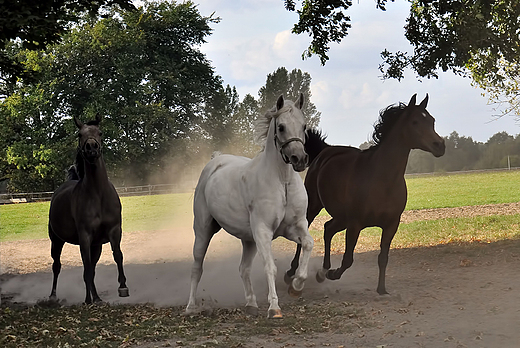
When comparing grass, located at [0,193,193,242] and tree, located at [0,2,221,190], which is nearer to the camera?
grass, located at [0,193,193,242]

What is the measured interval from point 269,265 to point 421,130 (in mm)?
2916

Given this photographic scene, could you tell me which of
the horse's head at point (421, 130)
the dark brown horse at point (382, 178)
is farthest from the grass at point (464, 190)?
the horse's head at point (421, 130)

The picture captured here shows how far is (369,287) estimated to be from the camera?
827 centimetres

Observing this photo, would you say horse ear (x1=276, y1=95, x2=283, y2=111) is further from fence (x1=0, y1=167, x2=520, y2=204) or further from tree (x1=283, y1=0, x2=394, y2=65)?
fence (x1=0, y1=167, x2=520, y2=204)

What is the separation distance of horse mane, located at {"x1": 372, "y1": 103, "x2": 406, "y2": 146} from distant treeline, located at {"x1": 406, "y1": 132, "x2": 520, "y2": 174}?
31858mm

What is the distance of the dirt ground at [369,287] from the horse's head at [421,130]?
192 centimetres

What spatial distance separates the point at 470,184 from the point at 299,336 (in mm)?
33075

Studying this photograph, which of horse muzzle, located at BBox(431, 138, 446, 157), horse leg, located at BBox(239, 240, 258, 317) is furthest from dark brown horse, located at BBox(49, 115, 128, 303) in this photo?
horse muzzle, located at BBox(431, 138, 446, 157)

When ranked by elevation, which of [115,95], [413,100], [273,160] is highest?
[115,95]

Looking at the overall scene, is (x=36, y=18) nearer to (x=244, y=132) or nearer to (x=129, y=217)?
(x=129, y=217)

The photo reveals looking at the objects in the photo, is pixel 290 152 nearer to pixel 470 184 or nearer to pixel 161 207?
pixel 161 207

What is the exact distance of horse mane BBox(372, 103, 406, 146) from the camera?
25.7 feet

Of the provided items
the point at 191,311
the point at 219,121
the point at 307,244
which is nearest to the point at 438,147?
the point at 307,244

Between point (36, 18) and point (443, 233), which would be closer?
point (36, 18)
